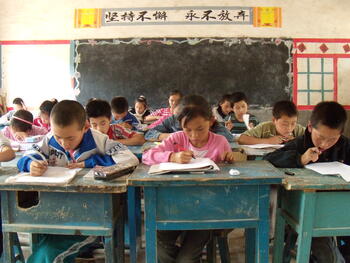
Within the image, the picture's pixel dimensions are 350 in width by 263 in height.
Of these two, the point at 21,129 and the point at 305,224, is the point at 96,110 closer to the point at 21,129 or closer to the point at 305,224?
the point at 21,129

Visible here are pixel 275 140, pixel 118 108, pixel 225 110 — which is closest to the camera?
pixel 275 140

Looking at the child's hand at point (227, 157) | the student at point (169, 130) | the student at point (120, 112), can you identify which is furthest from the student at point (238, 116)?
the child's hand at point (227, 157)

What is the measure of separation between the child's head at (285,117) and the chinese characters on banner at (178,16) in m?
3.36

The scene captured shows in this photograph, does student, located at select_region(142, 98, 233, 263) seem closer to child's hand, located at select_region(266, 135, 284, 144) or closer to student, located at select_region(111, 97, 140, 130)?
child's hand, located at select_region(266, 135, 284, 144)

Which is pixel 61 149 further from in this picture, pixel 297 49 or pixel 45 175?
pixel 297 49

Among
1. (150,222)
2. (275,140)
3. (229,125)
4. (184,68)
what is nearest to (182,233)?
(150,222)

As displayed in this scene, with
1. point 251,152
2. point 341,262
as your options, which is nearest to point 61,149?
point 251,152

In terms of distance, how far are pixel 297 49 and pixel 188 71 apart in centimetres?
184

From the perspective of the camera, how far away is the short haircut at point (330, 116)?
156 cm

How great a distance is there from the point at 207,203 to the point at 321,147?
2.35 ft

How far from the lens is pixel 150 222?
1312mm

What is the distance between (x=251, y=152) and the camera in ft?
7.09

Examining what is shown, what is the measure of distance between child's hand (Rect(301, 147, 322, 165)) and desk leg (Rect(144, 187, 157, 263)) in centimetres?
77

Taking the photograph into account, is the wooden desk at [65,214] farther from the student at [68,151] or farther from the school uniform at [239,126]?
the school uniform at [239,126]
